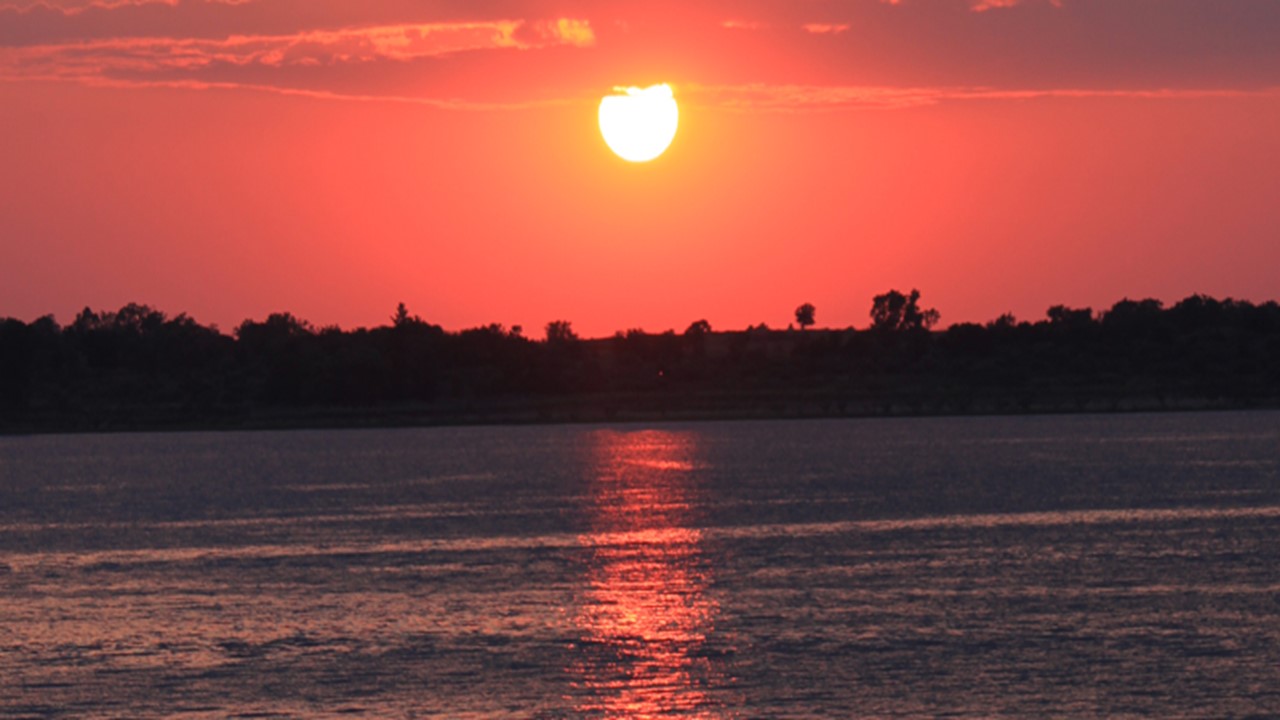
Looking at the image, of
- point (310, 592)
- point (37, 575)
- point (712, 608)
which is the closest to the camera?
point (712, 608)

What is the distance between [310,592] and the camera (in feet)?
148

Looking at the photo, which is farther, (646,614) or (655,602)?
(655,602)

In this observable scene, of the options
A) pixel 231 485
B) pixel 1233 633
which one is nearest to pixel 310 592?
pixel 1233 633

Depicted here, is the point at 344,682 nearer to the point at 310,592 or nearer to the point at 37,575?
the point at 310,592

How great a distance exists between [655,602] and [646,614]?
235 cm

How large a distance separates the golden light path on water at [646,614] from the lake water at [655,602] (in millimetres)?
121

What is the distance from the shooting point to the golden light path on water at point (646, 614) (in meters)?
30.5

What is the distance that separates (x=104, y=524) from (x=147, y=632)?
3549cm

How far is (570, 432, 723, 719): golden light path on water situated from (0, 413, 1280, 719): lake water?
0.40 ft

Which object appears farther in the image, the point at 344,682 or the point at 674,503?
the point at 674,503

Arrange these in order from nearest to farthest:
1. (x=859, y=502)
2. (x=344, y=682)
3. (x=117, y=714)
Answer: (x=117, y=714) < (x=344, y=682) < (x=859, y=502)

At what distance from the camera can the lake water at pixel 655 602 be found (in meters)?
30.5

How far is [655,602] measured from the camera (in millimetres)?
42531

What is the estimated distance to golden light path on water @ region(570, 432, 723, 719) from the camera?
3045 cm
